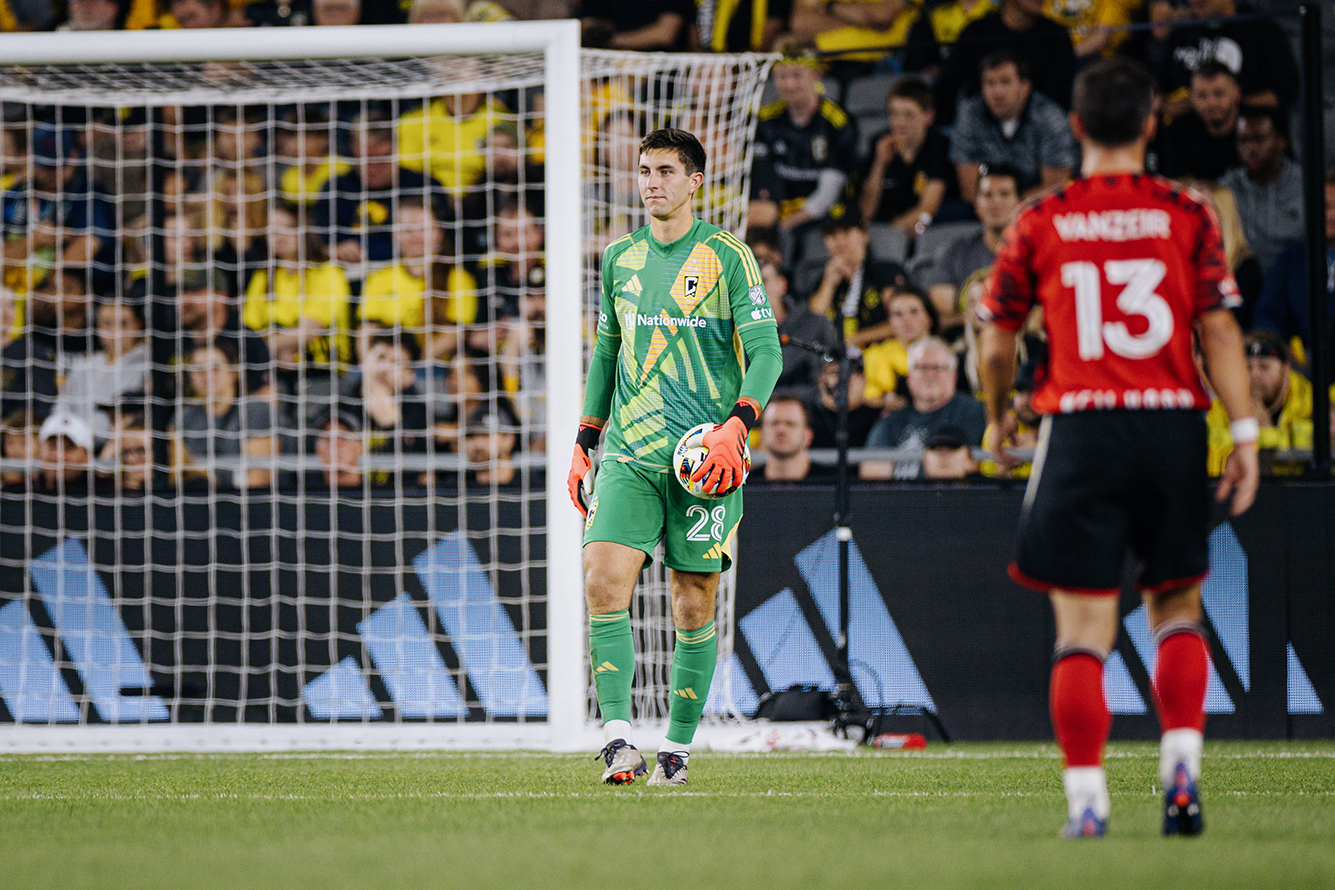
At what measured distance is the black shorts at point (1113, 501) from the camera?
3.16 metres

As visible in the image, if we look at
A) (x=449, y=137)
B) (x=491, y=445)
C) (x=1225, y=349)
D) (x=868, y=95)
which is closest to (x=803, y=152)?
(x=868, y=95)

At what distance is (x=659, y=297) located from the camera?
4738 mm

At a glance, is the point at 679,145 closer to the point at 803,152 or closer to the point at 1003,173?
the point at 1003,173

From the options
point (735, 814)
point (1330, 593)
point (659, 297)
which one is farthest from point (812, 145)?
point (735, 814)

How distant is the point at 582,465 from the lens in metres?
4.75

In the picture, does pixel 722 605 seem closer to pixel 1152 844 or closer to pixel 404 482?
pixel 404 482

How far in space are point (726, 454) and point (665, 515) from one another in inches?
15.9

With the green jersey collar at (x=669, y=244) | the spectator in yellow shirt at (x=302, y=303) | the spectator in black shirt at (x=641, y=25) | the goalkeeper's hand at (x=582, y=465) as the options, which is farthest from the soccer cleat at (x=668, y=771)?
the spectator in black shirt at (x=641, y=25)

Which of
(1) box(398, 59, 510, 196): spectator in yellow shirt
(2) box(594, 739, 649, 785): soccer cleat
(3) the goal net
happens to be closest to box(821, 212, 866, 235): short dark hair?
(3) the goal net

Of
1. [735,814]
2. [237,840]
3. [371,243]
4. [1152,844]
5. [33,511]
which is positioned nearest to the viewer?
[1152,844]

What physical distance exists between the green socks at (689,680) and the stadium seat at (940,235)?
4744 millimetres

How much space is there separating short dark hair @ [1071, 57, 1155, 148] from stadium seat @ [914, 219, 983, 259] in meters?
5.74

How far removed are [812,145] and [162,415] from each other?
4.34 meters

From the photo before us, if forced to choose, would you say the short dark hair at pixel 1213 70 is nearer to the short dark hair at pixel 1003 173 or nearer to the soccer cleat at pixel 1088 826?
the short dark hair at pixel 1003 173
